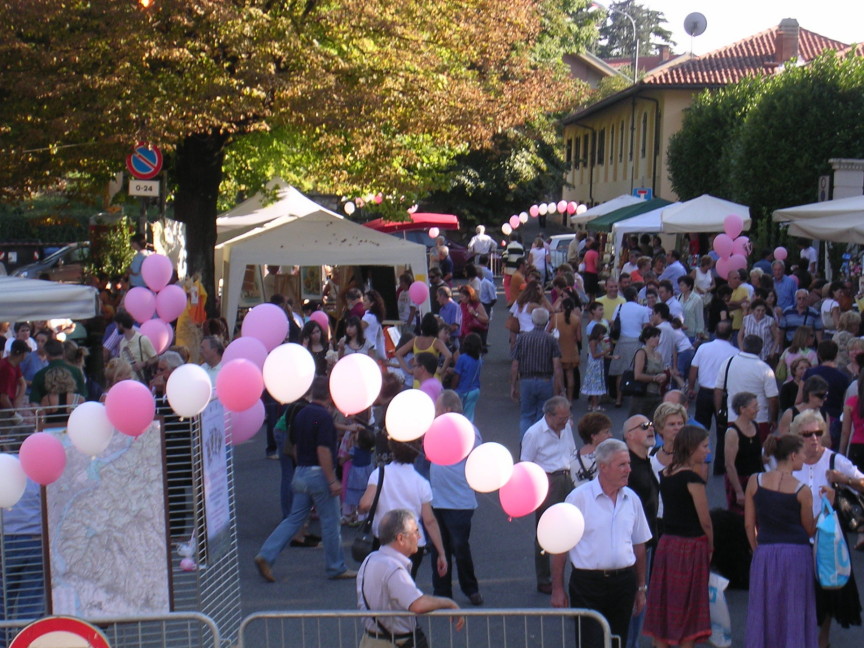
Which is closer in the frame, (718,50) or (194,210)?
(194,210)

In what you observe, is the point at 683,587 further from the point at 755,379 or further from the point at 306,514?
the point at 755,379

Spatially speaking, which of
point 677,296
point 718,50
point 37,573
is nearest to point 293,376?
point 37,573

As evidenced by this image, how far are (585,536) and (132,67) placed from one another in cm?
1143

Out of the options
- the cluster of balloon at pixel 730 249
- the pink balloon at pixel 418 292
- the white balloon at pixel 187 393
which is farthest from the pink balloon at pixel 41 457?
the cluster of balloon at pixel 730 249

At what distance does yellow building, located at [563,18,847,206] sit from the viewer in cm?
3847

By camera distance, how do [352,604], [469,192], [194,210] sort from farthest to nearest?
[469,192] < [194,210] < [352,604]

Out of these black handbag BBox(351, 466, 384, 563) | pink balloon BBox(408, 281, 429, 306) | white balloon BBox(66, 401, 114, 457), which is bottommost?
black handbag BBox(351, 466, 384, 563)

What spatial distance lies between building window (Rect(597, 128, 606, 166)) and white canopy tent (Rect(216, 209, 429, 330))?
1344 inches

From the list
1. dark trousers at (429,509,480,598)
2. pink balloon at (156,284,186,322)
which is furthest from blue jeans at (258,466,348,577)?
pink balloon at (156,284,186,322)

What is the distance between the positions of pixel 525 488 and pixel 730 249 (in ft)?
43.9

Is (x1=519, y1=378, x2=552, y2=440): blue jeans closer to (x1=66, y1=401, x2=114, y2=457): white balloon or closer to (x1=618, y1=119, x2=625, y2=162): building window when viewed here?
(x1=66, y1=401, x2=114, y2=457): white balloon

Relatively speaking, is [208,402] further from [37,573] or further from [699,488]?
[699,488]

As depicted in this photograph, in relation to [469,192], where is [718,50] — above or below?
above

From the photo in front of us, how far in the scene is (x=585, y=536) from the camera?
590cm
